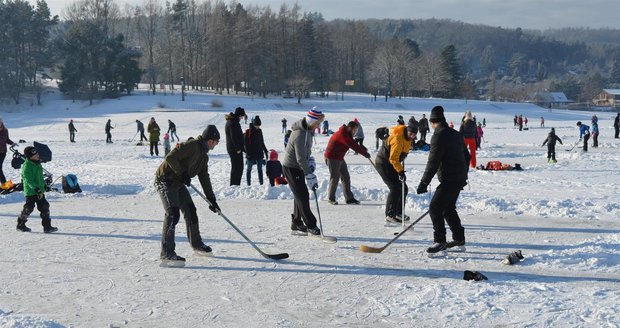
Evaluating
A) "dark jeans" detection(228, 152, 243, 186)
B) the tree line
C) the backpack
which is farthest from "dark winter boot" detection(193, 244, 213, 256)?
the tree line

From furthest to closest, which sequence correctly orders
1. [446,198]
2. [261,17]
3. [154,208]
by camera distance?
[261,17] < [154,208] < [446,198]

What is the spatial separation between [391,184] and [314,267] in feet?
7.81

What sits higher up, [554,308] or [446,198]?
[446,198]

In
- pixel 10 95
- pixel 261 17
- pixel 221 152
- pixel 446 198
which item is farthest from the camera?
pixel 261 17

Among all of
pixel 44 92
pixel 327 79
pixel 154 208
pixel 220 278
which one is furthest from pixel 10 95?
pixel 220 278

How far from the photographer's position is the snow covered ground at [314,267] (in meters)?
5.11

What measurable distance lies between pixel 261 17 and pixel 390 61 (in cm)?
1920

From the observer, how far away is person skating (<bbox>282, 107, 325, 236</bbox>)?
7391 mm

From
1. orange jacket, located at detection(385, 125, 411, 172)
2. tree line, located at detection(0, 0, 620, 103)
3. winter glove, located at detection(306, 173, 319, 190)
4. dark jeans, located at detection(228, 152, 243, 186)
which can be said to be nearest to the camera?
winter glove, located at detection(306, 173, 319, 190)

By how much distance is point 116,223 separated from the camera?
921 centimetres

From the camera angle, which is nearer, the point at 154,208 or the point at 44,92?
the point at 154,208

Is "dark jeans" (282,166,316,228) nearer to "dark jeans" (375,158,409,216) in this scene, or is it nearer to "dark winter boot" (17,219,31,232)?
"dark jeans" (375,158,409,216)

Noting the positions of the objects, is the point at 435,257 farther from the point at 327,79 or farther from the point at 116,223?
the point at 327,79

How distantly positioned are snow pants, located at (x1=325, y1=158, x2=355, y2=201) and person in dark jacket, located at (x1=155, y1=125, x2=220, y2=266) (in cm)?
322
